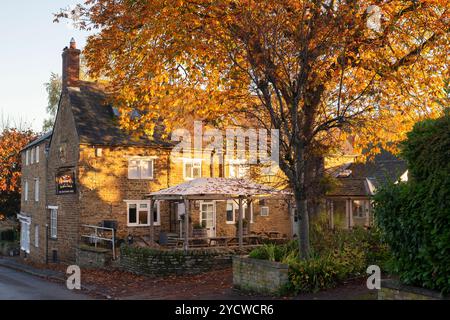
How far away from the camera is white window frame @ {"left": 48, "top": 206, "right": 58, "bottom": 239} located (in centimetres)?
3372

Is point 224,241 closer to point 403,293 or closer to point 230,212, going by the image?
point 230,212

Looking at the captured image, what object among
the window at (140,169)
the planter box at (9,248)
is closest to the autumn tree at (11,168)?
the planter box at (9,248)

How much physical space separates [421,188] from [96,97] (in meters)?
26.7

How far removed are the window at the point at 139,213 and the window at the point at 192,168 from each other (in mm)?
2731

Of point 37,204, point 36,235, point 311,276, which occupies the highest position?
point 37,204

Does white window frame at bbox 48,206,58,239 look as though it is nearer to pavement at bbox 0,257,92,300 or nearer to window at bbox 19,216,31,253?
pavement at bbox 0,257,92,300

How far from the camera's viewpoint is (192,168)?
33.2 metres

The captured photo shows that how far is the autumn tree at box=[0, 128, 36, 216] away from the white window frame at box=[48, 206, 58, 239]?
44.5 ft

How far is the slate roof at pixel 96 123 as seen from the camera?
3066 cm

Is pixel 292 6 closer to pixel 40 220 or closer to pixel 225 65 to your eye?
pixel 225 65

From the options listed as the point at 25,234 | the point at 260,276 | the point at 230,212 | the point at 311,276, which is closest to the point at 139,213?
the point at 230,212

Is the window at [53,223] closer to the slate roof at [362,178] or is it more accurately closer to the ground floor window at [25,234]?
the ground floor window at [25,234]

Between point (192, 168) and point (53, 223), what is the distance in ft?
31.3

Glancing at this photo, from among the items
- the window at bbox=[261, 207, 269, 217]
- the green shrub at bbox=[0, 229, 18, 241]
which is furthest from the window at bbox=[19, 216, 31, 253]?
the window at bbox=[261, 207, 269, 217]
